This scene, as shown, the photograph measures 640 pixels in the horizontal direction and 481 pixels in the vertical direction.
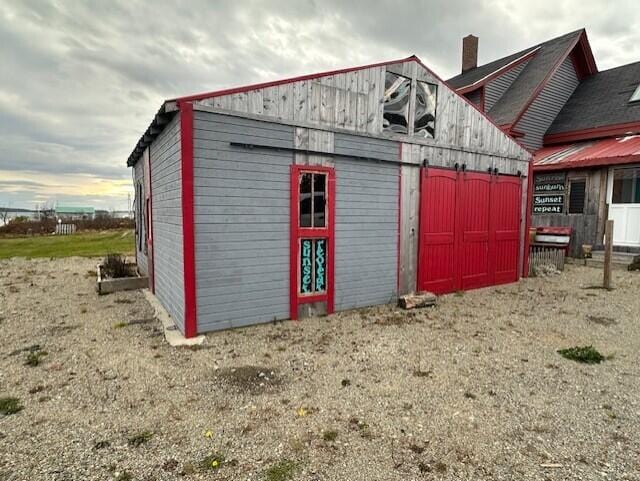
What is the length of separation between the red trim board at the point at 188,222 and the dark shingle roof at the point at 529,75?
41.3ft

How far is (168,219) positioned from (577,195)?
12720 millimetres

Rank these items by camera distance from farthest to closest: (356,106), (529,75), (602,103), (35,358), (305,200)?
1. (529,75)
2. (602,103)
3. (356,106)
4. (305,200)
5. (35,358)

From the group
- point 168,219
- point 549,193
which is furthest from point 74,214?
point 549,193

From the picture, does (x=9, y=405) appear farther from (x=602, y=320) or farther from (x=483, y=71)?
(x=483, y=71)

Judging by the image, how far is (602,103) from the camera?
13.0m

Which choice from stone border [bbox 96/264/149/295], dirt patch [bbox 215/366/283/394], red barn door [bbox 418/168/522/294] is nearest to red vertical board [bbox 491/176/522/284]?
red barn door [bbox 418/168/522/294]

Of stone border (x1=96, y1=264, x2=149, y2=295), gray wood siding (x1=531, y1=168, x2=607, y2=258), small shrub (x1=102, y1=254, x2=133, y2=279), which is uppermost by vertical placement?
gray wood siding (x1=531, y1=168, x2=607, y2=258)

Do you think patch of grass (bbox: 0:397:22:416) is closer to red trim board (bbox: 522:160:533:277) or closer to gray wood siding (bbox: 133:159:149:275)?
gray wood siding (bbox: 133:159:149:275)

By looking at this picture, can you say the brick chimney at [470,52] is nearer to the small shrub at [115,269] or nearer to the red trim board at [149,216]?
the red trim board at [149,216]

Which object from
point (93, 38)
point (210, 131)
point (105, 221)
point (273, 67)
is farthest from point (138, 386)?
point (105, 221)

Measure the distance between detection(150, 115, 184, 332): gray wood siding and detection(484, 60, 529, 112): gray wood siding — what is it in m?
13.5

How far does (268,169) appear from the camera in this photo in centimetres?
512

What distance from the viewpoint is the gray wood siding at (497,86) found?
46.9 ft

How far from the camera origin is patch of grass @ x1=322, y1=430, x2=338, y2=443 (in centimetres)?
262
